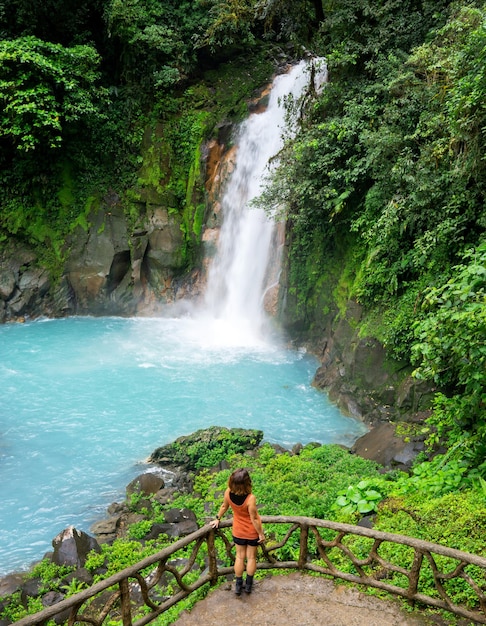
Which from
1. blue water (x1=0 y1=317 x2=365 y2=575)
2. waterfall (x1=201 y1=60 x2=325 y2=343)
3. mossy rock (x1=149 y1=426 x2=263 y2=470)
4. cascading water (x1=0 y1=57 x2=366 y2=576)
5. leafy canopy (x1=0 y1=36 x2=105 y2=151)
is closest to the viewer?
blue water (x1=0 y1=317 x2=365 y2=575)

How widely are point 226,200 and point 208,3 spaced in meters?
6.70

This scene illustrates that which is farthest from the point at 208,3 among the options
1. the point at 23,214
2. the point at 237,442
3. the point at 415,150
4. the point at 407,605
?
the point at 407,605

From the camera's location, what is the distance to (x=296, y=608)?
13.5 ft

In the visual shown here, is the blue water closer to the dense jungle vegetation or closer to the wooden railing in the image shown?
the dense jungle vegetation

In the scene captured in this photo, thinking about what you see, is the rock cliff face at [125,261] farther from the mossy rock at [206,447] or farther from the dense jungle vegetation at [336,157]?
the mossy rock at [206,447]

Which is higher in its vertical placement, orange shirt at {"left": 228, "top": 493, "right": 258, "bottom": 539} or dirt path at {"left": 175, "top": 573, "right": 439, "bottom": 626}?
orange shirt at {"left": 228, "top": 493, "right": 258, "bottom": 539}

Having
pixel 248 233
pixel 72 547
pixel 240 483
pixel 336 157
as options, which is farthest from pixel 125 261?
pixel 240 483

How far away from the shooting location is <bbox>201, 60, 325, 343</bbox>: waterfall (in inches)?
595

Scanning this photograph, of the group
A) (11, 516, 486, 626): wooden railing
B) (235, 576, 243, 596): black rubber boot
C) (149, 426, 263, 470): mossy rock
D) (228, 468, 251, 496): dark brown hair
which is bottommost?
(149, 426, 263, 470): mossy rock

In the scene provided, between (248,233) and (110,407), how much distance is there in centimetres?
733

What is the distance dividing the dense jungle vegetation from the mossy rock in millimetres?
482

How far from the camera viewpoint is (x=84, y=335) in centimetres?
1516

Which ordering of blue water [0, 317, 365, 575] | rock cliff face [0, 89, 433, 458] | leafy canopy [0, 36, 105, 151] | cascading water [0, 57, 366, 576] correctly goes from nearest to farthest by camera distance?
1. blue water [0, 317, 365, 575]
2. cascading water [0, 57, 366, 576]
3. leafy canopy [0, 36, 105, 151]
4. rock cliff face [0, 89, 433, 458]

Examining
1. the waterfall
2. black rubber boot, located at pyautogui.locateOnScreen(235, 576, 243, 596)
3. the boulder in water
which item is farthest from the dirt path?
the waterfall
